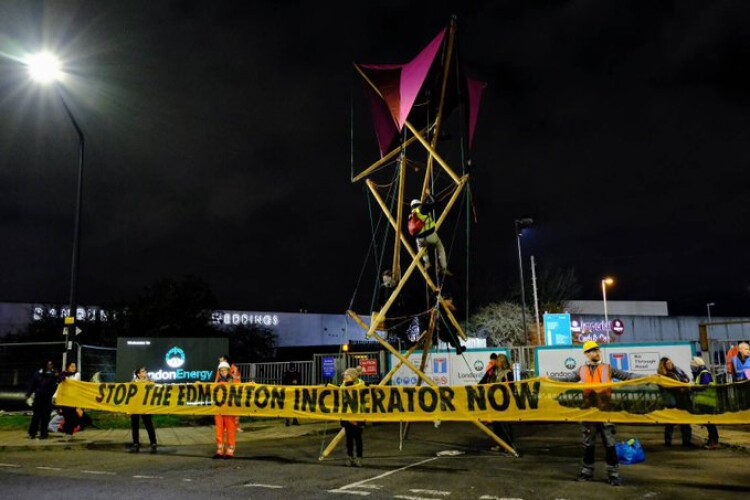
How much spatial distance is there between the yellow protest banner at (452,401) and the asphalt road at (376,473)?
2.76ft

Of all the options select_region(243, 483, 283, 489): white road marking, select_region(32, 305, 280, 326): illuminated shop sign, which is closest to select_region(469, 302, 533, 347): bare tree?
select_region(32, 305, 280, 326): illuminated shop sign

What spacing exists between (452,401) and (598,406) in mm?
2404

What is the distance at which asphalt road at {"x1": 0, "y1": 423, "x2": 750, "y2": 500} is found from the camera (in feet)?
25.2

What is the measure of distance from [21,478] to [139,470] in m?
1.67

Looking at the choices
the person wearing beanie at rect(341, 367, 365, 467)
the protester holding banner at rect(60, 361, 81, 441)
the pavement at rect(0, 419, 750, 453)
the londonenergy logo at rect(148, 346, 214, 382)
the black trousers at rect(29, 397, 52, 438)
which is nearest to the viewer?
the person wearing beanie at rect(341, 367, 365, 467)

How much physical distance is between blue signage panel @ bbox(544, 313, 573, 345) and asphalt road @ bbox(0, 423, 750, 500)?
1275 cm

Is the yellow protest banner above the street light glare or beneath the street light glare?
beneath

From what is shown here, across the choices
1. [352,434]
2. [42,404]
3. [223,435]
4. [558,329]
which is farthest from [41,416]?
[558,329]

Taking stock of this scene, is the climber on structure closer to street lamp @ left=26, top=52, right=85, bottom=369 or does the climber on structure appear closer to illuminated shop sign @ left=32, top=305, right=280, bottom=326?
street lamp @ left=26, top=52, right=85, bottom=369

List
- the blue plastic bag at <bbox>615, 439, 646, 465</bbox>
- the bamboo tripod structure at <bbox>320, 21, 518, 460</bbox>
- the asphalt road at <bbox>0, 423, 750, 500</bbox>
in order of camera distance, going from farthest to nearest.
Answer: the bamboo tripod structure at <bbox>320, 21, 518, 460</bbox> < the blue plastic bag at <bbox>615, 439, 646, 465</bbox> < the asphalt road at <bbox>0, 423, 750, 500</bbox>

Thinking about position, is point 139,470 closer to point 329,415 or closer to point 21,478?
point 21,478

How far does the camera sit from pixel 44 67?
14.6 m

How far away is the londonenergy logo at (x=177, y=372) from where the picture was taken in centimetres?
2148

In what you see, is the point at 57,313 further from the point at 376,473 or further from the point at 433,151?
the point at 376,473
